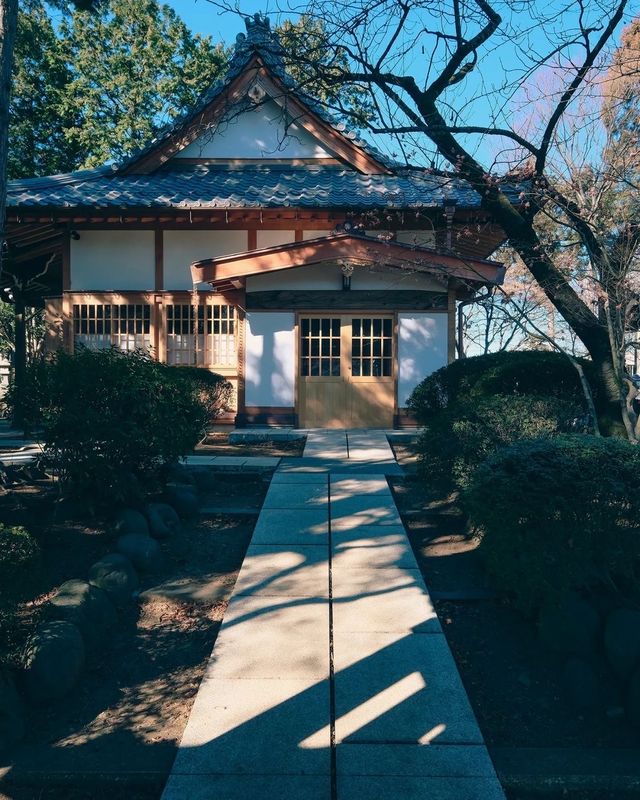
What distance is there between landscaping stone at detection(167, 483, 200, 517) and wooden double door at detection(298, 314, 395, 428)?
6148mm

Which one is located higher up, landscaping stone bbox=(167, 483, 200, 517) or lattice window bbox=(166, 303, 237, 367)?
lattice window bbox=(166, 303, 237, 367)

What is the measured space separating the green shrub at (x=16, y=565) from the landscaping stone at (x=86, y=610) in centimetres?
25

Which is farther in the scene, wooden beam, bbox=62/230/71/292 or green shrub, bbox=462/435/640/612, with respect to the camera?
wooden beam, bbox=62/230/71/292

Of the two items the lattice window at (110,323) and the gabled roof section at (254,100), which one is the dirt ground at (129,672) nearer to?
the lattice window at (110,323)

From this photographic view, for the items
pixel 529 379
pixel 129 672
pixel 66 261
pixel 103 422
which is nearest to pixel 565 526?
pixel 129 672

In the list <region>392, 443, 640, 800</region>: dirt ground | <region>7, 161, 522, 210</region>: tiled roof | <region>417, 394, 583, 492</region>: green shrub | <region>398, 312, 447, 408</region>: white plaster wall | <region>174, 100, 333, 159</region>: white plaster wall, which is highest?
<region>174, 100, 333, 159</region>: white plaster wall

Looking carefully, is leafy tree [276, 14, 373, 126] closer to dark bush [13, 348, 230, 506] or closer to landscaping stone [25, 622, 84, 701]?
dark bush [13, 348, 230, 506]

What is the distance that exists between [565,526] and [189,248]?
10.6m

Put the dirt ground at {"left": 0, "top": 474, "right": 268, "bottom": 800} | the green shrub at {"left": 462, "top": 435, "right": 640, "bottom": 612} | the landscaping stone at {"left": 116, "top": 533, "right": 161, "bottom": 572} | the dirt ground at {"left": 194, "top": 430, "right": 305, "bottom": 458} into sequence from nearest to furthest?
1. the dirt ground at {"left": 0, "top": 474, "right": 268, "bottom": 800}
2. the green shrub at {"left": 462, "top": 435, "right": 640, "bottom": 612}
3. the landscaping stone at {"left": 116, "top": 533, "right": 161, "bottom": 572}
4. the dirt ground at {"left": 194, "top": 430, "right": 305, "bottom": 458}

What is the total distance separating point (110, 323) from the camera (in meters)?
13.4

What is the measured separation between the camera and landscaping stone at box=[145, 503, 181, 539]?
6.18 metres

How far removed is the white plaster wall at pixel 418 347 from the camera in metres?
12.8

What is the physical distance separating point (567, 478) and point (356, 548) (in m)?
2.06

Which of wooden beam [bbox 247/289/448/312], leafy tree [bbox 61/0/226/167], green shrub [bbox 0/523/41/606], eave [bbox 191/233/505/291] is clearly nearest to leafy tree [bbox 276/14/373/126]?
eave [bbox 191/233/505/291]
